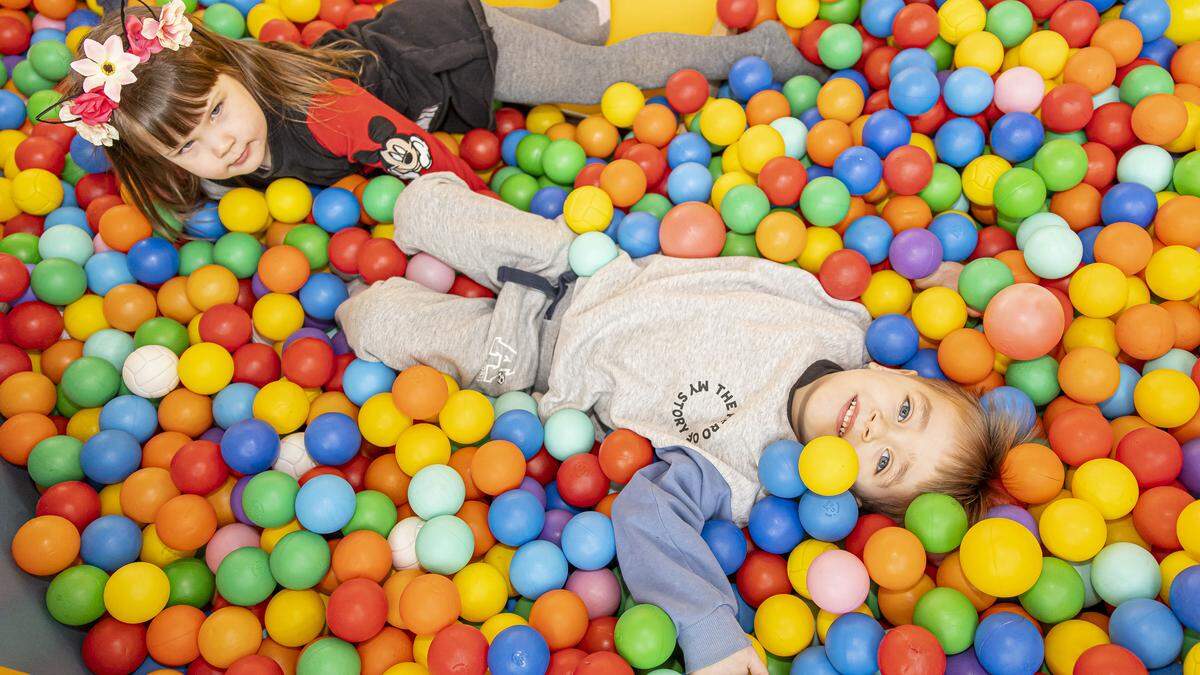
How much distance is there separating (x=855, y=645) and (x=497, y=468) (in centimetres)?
61

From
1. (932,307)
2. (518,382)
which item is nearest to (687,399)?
(518,382)

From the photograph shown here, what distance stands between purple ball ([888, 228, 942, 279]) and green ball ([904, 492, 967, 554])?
0.45m

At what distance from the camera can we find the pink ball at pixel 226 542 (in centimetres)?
147

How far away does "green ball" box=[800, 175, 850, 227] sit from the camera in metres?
1.70

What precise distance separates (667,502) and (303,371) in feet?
2.38

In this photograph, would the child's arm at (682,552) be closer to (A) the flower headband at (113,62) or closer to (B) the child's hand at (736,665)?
(B) the child's hand at (736,665)

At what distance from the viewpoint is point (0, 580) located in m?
1.31

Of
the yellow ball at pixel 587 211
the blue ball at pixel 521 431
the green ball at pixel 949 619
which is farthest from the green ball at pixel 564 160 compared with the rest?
the green ball at pixel 949 619

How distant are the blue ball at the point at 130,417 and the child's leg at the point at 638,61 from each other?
986 mm

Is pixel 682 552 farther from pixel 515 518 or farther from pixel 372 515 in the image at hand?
pixel 372 515

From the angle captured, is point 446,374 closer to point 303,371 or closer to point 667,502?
point 303,371

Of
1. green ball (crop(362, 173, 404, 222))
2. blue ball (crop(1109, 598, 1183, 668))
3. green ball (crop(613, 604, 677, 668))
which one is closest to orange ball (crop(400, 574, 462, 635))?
green ball (crop(613, 604, 677, 668))

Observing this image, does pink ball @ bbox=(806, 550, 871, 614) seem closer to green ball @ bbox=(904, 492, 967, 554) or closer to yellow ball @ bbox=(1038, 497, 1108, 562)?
green ball @ bbox=(904, 492, 967, 554)

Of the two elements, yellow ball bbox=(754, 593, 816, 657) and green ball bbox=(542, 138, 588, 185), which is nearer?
yellow ball bbox=(754, 593, 816, 657)
